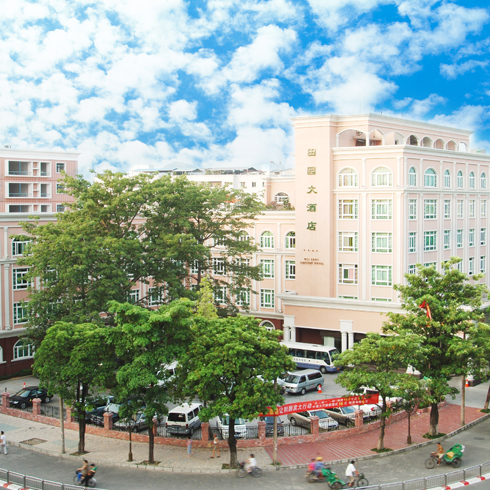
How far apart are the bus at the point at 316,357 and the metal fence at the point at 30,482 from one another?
24107 mm

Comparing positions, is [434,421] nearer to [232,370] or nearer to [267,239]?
[232,370]

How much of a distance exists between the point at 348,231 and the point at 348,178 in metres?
4.12

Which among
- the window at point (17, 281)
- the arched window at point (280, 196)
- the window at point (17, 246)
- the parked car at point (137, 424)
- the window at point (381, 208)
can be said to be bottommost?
the parked car at point (137, 424)

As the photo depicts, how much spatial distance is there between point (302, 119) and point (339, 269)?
12.2 meters

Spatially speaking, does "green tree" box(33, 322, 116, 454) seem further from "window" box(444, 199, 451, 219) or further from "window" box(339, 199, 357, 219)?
"window" box(444, 199, 451, 219)

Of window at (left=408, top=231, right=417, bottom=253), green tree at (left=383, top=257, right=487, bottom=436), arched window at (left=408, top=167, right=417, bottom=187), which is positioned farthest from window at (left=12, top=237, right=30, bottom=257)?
arched window at (left=408, top=167, right=417, bottom=187)

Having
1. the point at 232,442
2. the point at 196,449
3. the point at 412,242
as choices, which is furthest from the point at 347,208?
the point at 232,442

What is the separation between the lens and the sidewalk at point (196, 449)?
28594 millimetres

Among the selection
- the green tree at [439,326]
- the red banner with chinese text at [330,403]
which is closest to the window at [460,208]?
the green tree at [439,326]

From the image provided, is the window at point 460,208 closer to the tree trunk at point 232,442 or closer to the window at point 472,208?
the window at point 472,208

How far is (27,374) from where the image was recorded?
45406 millimetres

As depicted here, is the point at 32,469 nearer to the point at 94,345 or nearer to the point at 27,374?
the point at 94,345

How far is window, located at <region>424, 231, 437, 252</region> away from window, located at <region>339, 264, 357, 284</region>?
247 inches

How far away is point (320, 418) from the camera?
3244 centimetres
